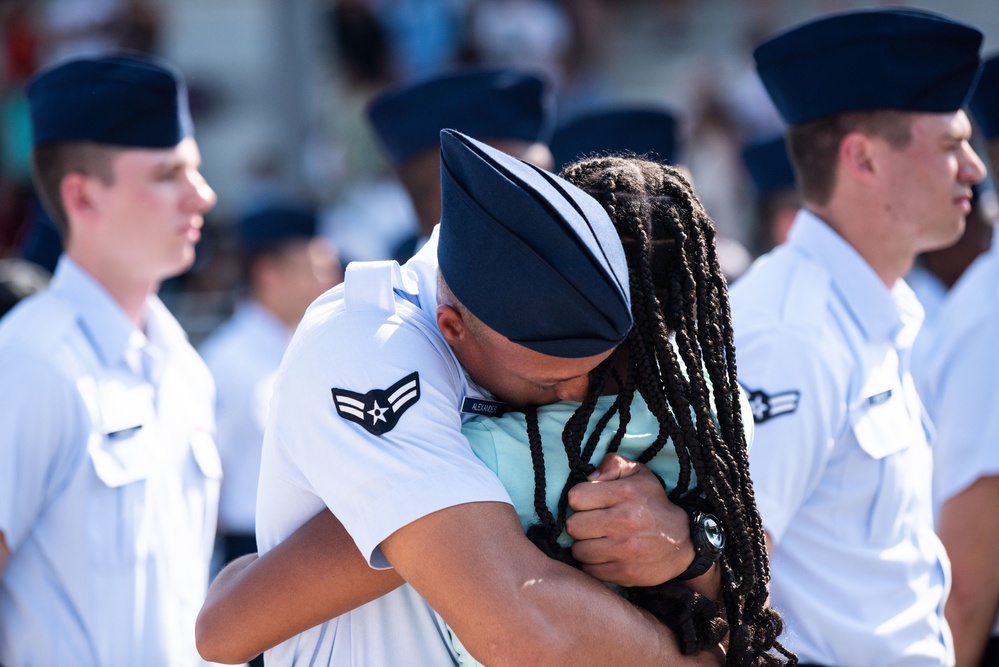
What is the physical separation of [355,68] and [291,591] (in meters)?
9.09

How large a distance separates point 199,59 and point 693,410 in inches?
378

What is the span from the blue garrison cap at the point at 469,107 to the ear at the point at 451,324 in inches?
86.9

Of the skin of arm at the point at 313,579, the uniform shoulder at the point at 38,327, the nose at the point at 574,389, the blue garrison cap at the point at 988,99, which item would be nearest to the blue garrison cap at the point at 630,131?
the blue garrison cap at the point at 988,99

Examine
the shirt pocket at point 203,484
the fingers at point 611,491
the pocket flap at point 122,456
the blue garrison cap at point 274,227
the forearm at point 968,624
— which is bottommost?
the forearm at point 968,624

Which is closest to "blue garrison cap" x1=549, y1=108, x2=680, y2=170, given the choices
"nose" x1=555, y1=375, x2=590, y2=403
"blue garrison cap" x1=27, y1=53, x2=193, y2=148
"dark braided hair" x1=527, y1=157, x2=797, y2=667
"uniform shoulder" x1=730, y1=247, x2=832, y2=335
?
"uniform shoulder" x1=730, y1=247, x2=832, y2=335

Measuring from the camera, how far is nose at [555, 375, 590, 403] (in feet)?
5.72

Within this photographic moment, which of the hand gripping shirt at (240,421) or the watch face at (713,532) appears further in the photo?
the hand gripping shirt at (240,421)

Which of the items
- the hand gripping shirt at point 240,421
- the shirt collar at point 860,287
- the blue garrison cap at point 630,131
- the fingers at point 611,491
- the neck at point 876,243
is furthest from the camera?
the hand gripping shirt at point 240,421

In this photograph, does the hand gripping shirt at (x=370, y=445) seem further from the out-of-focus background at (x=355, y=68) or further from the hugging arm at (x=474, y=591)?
the out-of-focus background at (x=355, y=68)

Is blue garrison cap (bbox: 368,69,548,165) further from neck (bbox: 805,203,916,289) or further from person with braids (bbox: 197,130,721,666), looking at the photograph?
person with braids (bbox: 197,130,721,666)

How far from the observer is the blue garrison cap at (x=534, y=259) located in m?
1.56

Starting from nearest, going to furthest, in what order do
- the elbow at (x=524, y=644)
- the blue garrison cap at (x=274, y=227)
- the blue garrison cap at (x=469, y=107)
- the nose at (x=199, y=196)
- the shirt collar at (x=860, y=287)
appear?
1. the elbow at (x=524, y=644)
2. the shirt collar at (x=860, y=287)
3. the nose at (x=199, y=196)
4. the blue garrison cap at (x=469, y=107)
5. the blue garrison cap at (x=274, y=227)

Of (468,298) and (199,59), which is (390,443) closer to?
(468,298)

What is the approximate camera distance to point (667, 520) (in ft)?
5.53
